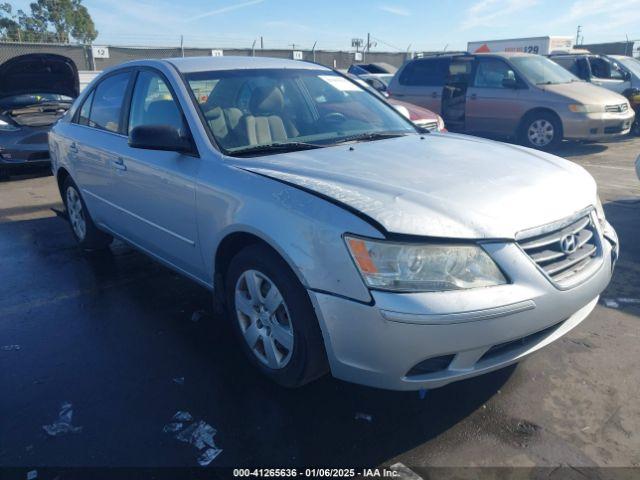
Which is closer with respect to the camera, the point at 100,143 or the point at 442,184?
the point at 442,184

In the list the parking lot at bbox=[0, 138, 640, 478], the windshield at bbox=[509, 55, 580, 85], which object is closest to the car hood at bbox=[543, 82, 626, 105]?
the windshield at bbox=[509, 55, 580, 85]

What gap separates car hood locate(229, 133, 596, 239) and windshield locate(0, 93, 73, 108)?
6.92 meters

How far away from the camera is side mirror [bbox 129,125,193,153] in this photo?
3025 mm

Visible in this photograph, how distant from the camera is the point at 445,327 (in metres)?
2.08

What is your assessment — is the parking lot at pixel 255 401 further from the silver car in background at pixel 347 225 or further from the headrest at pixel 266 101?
the headrest at pixel 266 101

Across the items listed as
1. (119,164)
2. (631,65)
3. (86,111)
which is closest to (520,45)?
(631,65)

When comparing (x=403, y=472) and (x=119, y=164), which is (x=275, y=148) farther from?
(x=403, y=472)

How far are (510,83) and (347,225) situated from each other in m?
8.95

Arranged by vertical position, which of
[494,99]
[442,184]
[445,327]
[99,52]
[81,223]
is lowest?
[81,223]

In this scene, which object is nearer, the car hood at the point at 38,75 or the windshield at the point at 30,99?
the car hood at the point at 38,75

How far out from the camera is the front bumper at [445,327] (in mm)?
2086

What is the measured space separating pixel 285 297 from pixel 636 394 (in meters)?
1.84

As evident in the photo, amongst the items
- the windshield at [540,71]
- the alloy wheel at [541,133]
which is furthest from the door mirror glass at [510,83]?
the alloy wheel at [541,133]

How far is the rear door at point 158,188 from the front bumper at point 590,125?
8.00 meters
